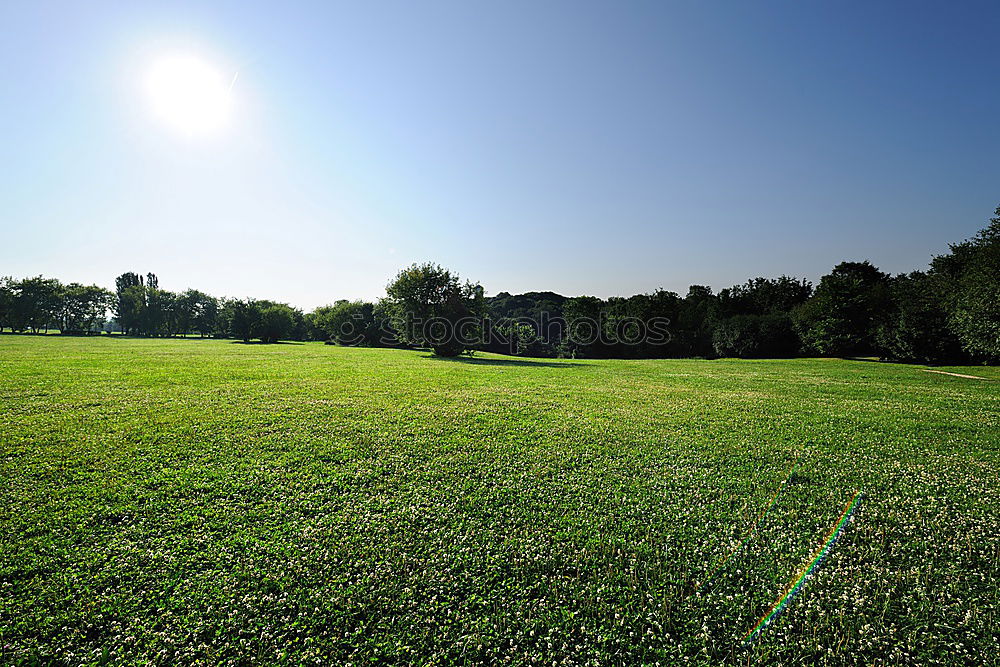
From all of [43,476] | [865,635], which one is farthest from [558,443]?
[43,476]

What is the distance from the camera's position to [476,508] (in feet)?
19.0

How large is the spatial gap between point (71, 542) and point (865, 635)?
8252mm

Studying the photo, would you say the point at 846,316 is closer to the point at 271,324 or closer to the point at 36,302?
the point at 271,324

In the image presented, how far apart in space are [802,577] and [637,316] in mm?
61807

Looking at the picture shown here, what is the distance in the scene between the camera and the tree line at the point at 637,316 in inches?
1435

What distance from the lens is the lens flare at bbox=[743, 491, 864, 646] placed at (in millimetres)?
3584

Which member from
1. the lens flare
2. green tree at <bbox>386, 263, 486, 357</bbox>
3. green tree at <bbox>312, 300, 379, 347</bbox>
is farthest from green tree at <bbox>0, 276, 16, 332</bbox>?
the lens flare

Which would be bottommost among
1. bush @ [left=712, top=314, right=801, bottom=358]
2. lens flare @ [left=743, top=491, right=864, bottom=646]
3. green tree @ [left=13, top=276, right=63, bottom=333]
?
lens flare @ [left=743, top=491, right=864, bottom=646]

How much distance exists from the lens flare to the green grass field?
7cm

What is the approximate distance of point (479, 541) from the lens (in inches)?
193

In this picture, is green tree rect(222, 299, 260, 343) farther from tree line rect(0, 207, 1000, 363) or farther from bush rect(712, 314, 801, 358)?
bush rect(712, 314, 801, 358)

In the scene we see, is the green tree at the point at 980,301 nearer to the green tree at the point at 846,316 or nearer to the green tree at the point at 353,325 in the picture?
the green tree at the point at 846,316

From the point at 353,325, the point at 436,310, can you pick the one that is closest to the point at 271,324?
the point at 353,325

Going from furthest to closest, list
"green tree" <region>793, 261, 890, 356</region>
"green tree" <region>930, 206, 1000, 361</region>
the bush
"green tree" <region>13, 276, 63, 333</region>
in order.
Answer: "green tree" <region>13, 276, 63, 333</region> → the bush → "green tree" <region>793, 261, 890, 356</region> → "green tree" <region>930, 206, 1000, 361</region>
